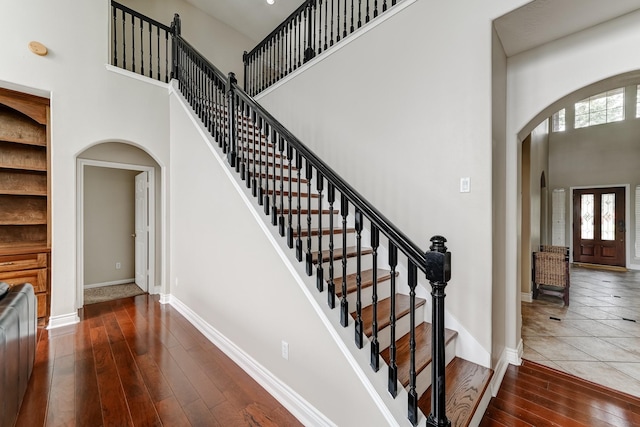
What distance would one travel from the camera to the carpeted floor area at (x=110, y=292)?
417cm

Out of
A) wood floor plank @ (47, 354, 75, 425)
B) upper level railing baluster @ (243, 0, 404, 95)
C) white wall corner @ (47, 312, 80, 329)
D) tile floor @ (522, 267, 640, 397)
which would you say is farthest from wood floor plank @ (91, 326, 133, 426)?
upper level railing baluster @ (243, 0, 404, 95)

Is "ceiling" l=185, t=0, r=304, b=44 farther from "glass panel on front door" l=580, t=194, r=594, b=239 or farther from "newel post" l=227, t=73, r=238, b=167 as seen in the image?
"glass panel on front door" l=580, t=194, r=594, b=239

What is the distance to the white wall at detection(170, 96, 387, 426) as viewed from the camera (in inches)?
63.3

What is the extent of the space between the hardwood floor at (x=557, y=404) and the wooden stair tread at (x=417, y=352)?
51 centimetres

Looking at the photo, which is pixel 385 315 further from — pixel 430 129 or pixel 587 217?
pixel 587 217

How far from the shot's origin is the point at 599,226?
7.54 metres

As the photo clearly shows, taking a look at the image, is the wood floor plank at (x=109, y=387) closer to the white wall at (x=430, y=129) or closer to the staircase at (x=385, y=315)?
the staircase at (x=385, y=315)

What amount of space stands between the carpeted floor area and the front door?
10.7 metres

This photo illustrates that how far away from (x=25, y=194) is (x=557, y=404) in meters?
5.40

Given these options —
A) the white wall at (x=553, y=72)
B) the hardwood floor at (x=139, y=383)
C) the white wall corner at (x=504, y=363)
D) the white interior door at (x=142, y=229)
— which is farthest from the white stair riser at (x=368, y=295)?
the white interior door at (x=142, y=229)

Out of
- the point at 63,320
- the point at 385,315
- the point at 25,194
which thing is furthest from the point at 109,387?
the point at 25,194

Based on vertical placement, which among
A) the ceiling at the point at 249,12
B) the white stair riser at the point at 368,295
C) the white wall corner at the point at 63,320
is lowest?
the white wall corner at the point at 63,320

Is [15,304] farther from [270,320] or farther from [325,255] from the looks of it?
[325,255]

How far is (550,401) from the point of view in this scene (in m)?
1.92
